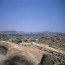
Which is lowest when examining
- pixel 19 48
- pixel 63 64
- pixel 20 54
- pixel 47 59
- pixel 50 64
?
pixel 63 64

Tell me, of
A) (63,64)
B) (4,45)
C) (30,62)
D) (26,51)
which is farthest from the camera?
(63,64)

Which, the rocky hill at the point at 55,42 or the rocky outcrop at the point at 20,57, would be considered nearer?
the rocky outcrop at the point at 20,57

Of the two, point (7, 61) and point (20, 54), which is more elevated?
point (20, 54)

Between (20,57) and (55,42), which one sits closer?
(20,57)

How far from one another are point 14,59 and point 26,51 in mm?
870

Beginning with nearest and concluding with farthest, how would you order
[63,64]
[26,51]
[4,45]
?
[26,51] < [4,45] < [63,64]

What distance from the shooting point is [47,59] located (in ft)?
15.9

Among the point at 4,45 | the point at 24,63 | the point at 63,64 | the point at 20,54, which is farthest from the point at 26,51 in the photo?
the point at 63,64

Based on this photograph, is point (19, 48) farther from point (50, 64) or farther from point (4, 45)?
point (50, 64)

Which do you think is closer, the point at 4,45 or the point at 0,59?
the point at 0,59

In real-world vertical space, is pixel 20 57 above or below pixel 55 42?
above

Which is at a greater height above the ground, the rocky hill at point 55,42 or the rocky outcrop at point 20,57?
the rocky outcrop at point 20,57

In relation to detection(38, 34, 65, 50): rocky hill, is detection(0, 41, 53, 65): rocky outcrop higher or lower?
higher

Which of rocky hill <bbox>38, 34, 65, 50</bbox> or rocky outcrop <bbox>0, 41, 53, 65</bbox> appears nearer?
rocky outcrop <bbox>0, 41, 53, 65</bbox>
